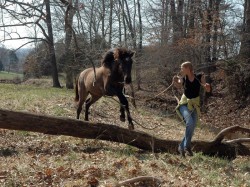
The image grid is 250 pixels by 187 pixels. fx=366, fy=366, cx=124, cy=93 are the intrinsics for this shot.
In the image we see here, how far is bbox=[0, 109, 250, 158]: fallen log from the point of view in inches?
303

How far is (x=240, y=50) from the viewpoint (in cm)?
2167

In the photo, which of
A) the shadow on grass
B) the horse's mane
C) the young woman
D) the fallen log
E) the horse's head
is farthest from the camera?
the horse's mane

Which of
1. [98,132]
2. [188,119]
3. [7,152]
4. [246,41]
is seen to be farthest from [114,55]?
[246,41]

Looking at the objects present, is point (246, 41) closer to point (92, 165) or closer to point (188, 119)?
point (188, 119)

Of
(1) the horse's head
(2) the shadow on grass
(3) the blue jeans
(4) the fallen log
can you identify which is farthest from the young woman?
(2) the shadow on grass

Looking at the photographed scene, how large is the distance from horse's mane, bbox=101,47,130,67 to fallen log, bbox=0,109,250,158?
2.16 metres

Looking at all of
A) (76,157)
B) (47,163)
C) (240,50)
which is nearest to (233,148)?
(76,157)

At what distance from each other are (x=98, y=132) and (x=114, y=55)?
2.43 metres

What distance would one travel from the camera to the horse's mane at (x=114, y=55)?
9.75 meters

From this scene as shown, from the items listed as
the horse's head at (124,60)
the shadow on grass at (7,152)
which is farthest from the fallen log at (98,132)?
the horse's head at (124,60)

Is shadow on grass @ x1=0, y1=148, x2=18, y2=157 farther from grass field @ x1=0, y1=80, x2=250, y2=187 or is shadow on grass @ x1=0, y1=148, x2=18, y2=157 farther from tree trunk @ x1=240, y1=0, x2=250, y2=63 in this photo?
tree trunk @ x1=240, y1=0, x2=250, y2=63

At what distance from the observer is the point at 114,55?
9805mm

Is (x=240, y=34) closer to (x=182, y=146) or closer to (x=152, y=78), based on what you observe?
(x=152, y=78)

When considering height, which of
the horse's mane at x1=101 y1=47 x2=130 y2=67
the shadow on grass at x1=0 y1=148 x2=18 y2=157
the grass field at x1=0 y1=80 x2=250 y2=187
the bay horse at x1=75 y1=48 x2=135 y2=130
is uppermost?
the horse's mane at x1=101 y1=47 x2=130 y2=67
